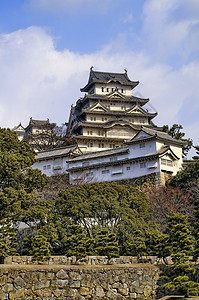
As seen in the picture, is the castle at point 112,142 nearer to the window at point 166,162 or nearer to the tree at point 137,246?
the window at point 166,162

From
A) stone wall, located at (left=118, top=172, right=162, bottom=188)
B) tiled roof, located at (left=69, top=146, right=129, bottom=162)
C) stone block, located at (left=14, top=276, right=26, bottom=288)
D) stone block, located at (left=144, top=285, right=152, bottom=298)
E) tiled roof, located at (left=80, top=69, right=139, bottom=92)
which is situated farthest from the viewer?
tiled roof, located at (left=80, top=69, right=139, bottom=92)

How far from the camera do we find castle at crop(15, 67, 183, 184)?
37.5m

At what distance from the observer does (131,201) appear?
23203 millimetres

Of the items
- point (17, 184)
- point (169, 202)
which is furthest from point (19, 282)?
point (169, 202)

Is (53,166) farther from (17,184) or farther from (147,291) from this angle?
(147,291)

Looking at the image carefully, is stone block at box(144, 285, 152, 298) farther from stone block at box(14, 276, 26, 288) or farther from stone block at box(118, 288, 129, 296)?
stone block at box(14, 276, 26, 288)

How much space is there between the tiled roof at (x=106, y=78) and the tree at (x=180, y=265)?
4389cm

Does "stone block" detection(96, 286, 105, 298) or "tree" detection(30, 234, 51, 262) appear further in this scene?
"tree" detection(30, 234, 51, 262)

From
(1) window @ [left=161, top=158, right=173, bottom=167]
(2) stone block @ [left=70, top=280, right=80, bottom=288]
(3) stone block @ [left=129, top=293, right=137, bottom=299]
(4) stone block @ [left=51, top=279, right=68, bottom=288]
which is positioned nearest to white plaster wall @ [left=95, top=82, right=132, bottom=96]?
(1) window @ [left=161, top=158, right=173, bottom=167]

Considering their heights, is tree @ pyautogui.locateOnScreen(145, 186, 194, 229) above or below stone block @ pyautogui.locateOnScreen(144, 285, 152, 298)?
above

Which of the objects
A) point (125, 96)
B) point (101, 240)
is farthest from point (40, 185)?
point (125, 96)

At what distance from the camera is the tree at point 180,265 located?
14.2m

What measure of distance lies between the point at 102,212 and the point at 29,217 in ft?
16.1

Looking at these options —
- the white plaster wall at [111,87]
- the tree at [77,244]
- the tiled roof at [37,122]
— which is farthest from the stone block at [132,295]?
the tiled roof at [37,122]
